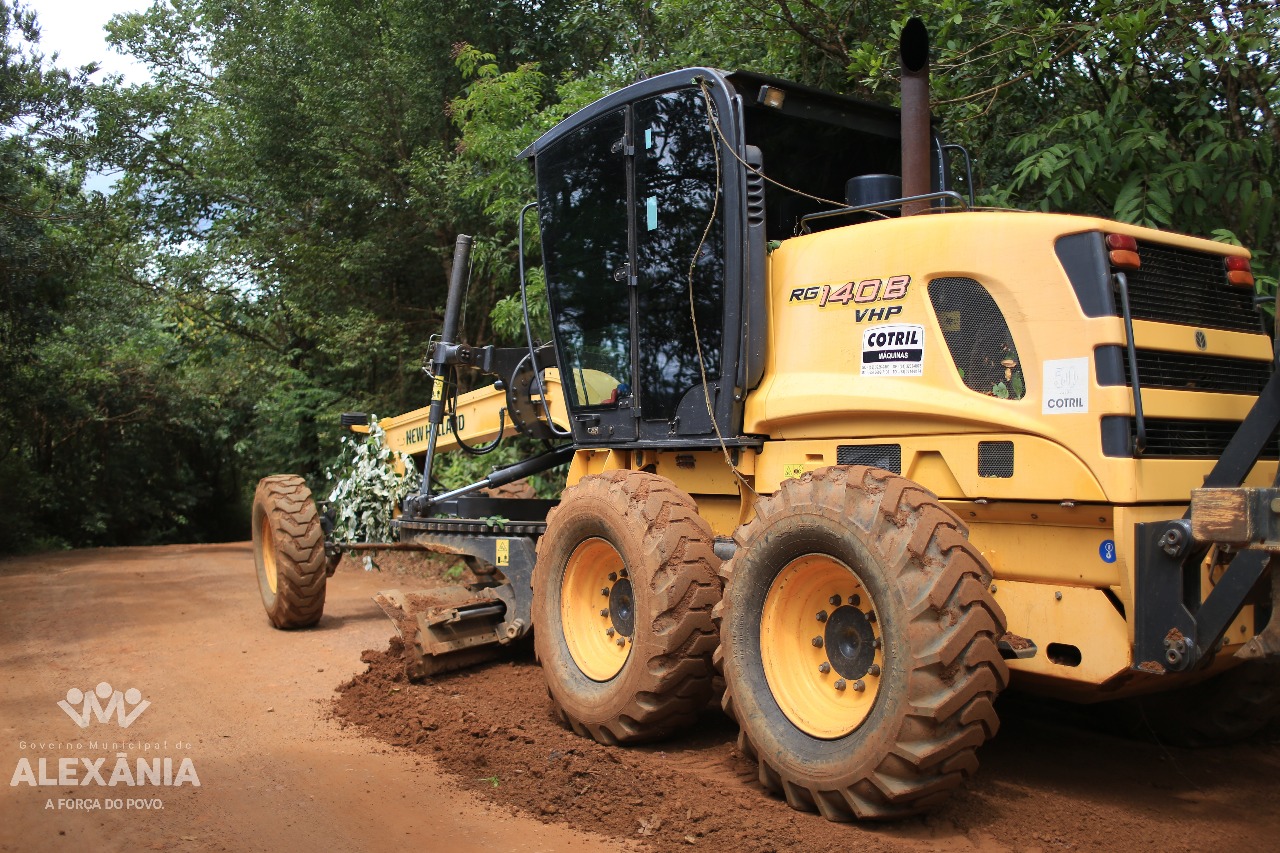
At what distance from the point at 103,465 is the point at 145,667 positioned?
51.9 ft

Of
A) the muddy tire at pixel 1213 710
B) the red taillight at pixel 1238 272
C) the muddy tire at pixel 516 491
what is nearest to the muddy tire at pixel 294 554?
the muddy tire at pixel 516 491

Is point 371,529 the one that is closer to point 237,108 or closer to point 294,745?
Result: point 294,745

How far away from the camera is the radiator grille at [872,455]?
14.9 feet

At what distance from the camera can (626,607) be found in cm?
540

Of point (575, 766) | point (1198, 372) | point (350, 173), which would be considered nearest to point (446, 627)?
point (575, 766)

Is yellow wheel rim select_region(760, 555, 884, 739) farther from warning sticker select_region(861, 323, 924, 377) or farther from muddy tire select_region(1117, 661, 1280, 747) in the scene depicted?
muddy tire select_region(1117, 661, 1280, 747)

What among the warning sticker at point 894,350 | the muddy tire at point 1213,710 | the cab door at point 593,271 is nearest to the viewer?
the warning sticker at point 894,350

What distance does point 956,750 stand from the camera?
370 centimetres

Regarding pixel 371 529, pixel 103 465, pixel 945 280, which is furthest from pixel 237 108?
pixel 945 280

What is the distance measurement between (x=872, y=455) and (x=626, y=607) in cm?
155

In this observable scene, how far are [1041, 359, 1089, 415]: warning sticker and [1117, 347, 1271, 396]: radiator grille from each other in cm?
15
